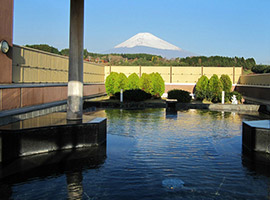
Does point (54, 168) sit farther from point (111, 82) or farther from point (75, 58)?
point (111, 82)

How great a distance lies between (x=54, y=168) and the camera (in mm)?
6766

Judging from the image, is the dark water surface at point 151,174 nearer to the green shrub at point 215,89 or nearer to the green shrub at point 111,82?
the green shrub at point 215,89

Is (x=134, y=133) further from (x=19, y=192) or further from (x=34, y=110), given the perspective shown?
(x=19, y=192)

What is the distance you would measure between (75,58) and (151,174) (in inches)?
184

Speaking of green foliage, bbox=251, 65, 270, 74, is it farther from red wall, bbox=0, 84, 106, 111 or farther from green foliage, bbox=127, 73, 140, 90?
red wall, bbox=0, 84, 106, 111

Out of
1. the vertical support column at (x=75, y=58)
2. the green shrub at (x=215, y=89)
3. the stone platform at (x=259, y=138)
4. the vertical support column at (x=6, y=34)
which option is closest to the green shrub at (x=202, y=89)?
the green shrub at (x=215, y=89)

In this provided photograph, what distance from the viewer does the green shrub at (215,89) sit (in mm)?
27030

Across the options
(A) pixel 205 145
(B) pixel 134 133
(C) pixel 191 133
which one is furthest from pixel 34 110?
(A) pixel 205 145

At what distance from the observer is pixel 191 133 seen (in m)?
11.3

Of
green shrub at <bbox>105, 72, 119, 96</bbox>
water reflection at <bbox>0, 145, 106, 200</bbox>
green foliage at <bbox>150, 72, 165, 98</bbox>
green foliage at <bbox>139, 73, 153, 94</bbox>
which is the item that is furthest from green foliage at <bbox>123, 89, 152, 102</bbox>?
water reflection at <bbox>0, 145, 106, 200</bbox>

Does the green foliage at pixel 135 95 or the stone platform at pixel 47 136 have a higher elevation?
the green foliage at pixel 135 95

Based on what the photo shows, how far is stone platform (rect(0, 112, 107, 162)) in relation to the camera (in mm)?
7336

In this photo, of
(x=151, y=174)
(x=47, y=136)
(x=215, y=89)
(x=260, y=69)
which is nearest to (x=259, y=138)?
(x=151, y=174)

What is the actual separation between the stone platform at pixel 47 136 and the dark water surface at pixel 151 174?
62 cm
